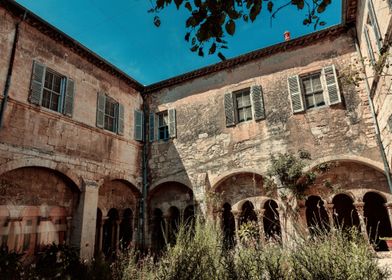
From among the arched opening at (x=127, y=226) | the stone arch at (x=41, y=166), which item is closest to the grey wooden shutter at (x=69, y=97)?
the stone arch at (x=41, y=166)

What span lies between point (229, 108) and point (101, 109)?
163 inches

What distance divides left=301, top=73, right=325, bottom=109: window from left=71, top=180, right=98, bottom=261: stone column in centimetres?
676

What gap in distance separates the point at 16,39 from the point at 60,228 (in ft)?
16.2

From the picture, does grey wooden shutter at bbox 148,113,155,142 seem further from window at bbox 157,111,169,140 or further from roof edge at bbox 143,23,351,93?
roof edge at bbox 143,23,351,93

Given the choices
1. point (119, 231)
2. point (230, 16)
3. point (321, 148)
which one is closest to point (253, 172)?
point (321, 148)

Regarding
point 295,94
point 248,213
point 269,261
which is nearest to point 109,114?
point 248,213

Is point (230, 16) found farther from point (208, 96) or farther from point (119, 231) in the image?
point (119, 231)

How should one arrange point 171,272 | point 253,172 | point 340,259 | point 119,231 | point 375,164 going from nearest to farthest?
point 340,259, point 171,272, point 375,164, point 253,172, point 119,231

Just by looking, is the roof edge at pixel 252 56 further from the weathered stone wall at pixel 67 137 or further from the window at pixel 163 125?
the weathered stone wall at pixel 67 137

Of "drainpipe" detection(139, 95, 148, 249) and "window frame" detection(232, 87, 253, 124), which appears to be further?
"drainpipe" detection(139, 95, 148, 249)

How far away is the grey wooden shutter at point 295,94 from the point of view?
28.6 ft

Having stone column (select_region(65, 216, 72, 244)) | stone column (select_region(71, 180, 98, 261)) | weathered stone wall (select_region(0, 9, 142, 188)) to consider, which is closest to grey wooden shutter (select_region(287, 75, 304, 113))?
weathered stone wall (select_region(0, 9, 142, 188))

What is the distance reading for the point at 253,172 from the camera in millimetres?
8852

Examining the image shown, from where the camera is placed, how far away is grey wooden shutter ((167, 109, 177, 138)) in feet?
34.8
